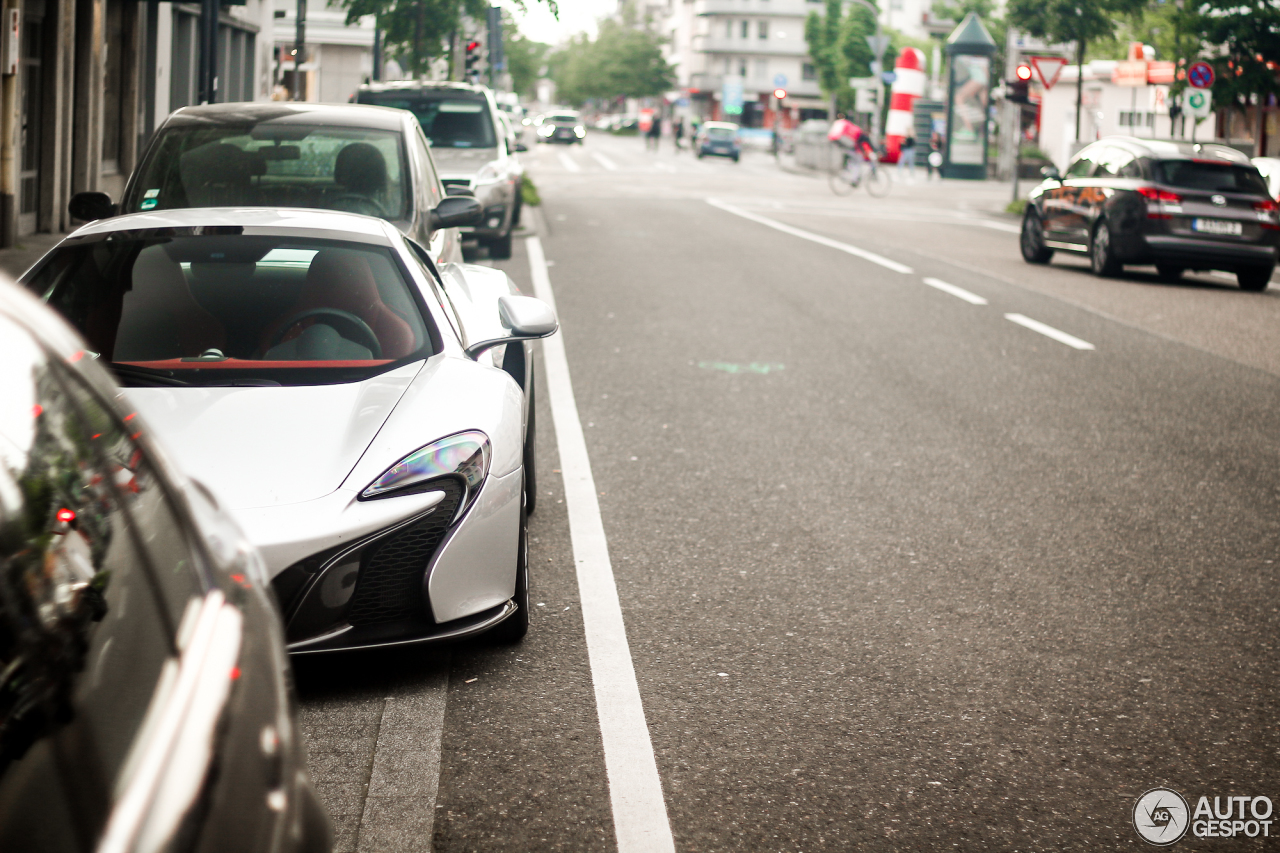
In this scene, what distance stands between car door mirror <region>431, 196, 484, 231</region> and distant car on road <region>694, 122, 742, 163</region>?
195 ft

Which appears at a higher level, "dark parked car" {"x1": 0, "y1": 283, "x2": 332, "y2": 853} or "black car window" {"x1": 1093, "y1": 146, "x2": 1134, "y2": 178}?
"black car window" {"x1": 1093, "y1": 146, "x2": 1134, "y2": 178}

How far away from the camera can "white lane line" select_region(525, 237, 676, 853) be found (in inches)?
132

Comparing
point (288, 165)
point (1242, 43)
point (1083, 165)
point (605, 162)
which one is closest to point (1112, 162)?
point (1083, 165)

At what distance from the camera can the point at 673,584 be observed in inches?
205

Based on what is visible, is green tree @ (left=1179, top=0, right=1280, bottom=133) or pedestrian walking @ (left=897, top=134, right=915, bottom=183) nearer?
green tree @ (left=1179, top=0, right=1280, bottom=133)

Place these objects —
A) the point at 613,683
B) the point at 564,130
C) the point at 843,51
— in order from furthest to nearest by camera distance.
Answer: the point at 843,51 → the point at 564,130 → the point at 613,683

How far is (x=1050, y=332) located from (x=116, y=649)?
11.2 meters

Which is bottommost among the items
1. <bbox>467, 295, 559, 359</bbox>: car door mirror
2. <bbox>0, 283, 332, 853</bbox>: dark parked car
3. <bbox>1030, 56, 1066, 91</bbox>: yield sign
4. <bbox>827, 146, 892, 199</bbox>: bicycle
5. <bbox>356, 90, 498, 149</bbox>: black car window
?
<bbox>0, 283, 332, 853</bbox>: dark parked car

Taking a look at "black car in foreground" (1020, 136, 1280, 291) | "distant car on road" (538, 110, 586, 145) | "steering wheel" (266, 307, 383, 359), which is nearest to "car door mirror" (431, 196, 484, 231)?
"steering wheel" (266, 307, 383, 359)

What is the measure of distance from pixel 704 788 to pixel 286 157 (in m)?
5.59

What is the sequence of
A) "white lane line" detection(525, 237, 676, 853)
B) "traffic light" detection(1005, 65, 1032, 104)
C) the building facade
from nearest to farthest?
1. "white lane line" detection(525, 237, 676, 853)
2. the building facade
3. "traffic light" detection(1005, 65, 1032, 104)

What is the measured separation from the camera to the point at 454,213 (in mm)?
8547

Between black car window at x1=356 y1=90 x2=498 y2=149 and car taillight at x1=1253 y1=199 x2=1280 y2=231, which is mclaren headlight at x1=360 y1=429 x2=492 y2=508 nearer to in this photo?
black car window at x1=356 y1=90 x2=498 y2=149

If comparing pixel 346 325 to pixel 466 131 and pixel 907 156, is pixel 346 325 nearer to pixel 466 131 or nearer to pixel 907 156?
pixel 466 131
